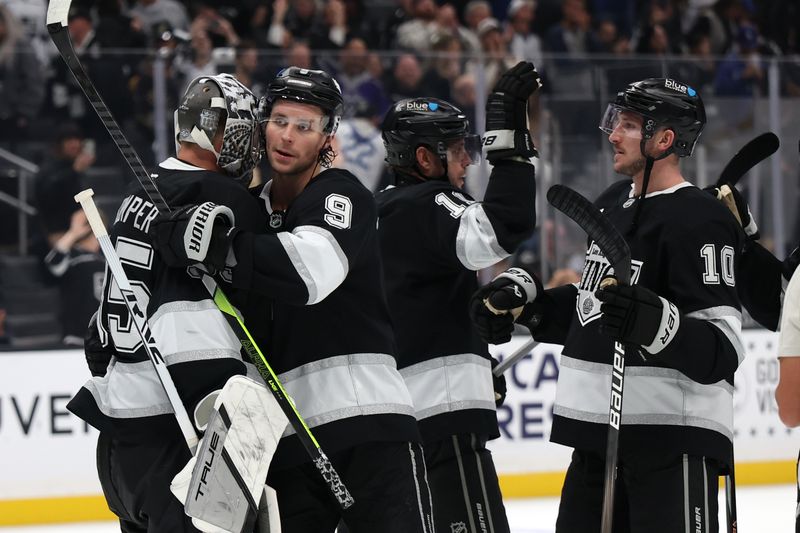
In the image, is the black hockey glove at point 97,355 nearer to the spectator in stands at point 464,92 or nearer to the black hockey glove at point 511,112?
the black hockey glove at point 511,112

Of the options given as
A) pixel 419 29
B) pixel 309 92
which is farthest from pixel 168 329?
pixel 419 29

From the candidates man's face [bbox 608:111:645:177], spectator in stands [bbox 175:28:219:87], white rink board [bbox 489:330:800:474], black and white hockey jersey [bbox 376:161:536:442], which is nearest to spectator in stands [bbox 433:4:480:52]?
spectator in stands [bbox 175:28:219:87]

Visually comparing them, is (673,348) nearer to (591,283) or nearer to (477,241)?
(591,283)

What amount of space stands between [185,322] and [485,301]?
0.81 meters


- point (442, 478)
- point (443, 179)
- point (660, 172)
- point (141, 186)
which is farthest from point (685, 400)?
point (141, 186)

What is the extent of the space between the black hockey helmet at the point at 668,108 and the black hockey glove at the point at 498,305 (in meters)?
0.45

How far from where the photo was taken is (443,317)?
10.2 ft

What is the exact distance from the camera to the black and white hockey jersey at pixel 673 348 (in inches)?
101

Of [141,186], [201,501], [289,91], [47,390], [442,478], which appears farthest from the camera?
[47,390]

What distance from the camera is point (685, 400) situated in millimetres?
2664

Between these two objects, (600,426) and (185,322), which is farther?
(600,426)

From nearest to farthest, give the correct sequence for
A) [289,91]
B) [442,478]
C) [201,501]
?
[201,501], [289,91], [442,478]

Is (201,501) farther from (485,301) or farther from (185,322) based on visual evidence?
(485,301)

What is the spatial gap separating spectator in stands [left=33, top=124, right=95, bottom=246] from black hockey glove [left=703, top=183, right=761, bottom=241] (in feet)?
10.9
